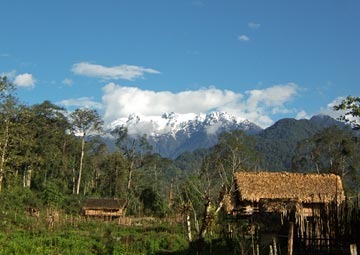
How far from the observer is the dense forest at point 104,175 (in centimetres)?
2278

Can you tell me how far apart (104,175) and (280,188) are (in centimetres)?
3235

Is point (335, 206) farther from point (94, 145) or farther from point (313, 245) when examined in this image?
point (94, 145)

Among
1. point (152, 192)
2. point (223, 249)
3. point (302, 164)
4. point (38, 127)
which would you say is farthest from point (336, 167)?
point (38, 127)

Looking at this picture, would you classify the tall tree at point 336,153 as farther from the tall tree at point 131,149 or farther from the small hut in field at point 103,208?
the small hut in field at point 103,208

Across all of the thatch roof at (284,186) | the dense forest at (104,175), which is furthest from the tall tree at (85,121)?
the thatch roof at (284,186)

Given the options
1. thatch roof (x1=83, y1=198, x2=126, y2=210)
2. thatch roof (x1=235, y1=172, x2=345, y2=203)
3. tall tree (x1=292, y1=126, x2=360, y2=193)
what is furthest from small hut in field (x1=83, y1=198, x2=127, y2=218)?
tall tree (x1=292, y1=126, x2=360, y2=193)

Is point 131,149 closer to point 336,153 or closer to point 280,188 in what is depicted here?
point 336,153

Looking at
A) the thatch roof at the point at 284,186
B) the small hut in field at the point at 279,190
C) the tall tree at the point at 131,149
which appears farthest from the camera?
the tall tree at the point at 131,149

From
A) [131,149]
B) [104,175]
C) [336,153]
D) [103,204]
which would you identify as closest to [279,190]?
[103,204]

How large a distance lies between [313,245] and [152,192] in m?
34.8

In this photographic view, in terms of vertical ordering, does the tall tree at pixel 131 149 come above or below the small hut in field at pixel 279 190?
above

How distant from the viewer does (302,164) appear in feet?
169

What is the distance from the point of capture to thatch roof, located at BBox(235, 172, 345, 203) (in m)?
28.7

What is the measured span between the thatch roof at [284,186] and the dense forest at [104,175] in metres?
1.19
